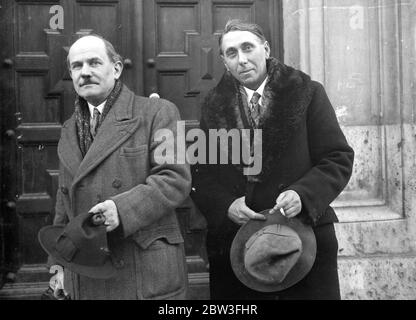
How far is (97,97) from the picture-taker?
8.21 feet

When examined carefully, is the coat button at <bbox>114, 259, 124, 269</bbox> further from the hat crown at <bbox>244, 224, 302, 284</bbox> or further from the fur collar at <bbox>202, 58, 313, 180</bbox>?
the fur collar at <bbox>202, 58, 313, 180</bbox>

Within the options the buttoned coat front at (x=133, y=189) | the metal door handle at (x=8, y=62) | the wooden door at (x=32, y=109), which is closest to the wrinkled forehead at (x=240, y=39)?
the buttoned coat front at (x=133, y=189)

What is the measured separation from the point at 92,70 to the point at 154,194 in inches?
25.4

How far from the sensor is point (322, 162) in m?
2.54

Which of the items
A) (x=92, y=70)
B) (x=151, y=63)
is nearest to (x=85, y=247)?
(x=92, y=70)

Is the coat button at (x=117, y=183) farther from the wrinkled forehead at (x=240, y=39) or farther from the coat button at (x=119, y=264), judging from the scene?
the wrinkled forehead at (x=240, y=39)

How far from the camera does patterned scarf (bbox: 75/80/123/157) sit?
8.16 ft

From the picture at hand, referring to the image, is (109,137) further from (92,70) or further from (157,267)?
(157,267)

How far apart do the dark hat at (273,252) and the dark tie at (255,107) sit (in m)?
0.45

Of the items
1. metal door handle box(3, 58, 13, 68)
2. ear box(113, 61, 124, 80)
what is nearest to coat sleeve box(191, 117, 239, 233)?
ear box(113, 61, 124, 80)

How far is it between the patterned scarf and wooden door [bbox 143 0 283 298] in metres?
0.85

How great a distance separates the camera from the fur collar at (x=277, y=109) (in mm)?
2559

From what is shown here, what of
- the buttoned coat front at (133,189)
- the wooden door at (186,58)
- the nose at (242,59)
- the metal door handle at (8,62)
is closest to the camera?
the buttoned coat front at (133,189)
